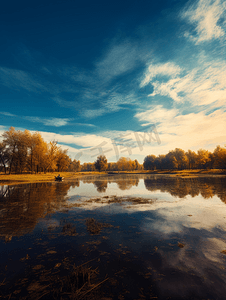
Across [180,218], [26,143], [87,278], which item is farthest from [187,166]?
[87,278]

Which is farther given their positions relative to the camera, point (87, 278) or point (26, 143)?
point (26, 143)

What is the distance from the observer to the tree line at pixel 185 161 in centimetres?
9406

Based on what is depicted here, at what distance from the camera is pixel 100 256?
5371 millimetres

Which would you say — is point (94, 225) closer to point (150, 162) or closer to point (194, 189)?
point (194, 189)

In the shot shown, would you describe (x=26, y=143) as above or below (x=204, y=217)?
above

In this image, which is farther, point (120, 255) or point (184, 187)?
point (184, 187)

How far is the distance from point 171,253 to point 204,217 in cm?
584

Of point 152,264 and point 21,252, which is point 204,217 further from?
point 21,252

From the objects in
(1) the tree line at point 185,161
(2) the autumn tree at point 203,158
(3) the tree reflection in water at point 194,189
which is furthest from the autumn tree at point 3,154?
(2) the autumn tree at point 203,158

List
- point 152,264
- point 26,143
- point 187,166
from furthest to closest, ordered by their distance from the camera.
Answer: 1. point 187,166
2. point 26,143
3. point 152,264

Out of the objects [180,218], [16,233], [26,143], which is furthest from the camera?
[26,143]

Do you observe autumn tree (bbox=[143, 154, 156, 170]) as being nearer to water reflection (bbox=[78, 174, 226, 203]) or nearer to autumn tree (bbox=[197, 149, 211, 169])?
autumn tree (bbox=[197, 149, 211, 169])

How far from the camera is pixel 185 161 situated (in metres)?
107

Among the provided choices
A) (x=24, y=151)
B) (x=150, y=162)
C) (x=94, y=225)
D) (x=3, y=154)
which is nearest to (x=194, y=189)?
(x=94, y=225)
